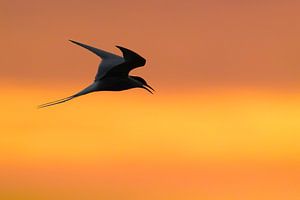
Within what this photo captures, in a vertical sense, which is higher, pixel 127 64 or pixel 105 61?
pixel 105 61

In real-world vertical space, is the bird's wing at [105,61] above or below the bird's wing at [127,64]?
above

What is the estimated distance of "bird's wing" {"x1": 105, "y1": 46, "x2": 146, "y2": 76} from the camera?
131 feet

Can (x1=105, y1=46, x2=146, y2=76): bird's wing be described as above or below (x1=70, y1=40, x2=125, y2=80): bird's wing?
below

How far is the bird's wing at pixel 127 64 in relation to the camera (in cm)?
4006

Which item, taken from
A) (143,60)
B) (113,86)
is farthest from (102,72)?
(143,60)

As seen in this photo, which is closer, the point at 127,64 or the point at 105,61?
the point at 127,64

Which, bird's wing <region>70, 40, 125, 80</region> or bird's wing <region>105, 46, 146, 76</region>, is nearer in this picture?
bird's wing <region>105, 46, 146, 76</region>

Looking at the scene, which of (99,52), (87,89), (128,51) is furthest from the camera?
(99,52)

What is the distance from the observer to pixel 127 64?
42281 millimetres

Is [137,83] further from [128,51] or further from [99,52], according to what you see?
[128,51]

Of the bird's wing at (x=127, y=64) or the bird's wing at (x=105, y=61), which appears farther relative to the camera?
the bird's wing at (x=105, y=61)

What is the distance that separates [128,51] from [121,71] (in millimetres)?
4719

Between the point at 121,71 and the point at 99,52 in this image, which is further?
the point at 99,52

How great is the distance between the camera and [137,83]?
148 ft
